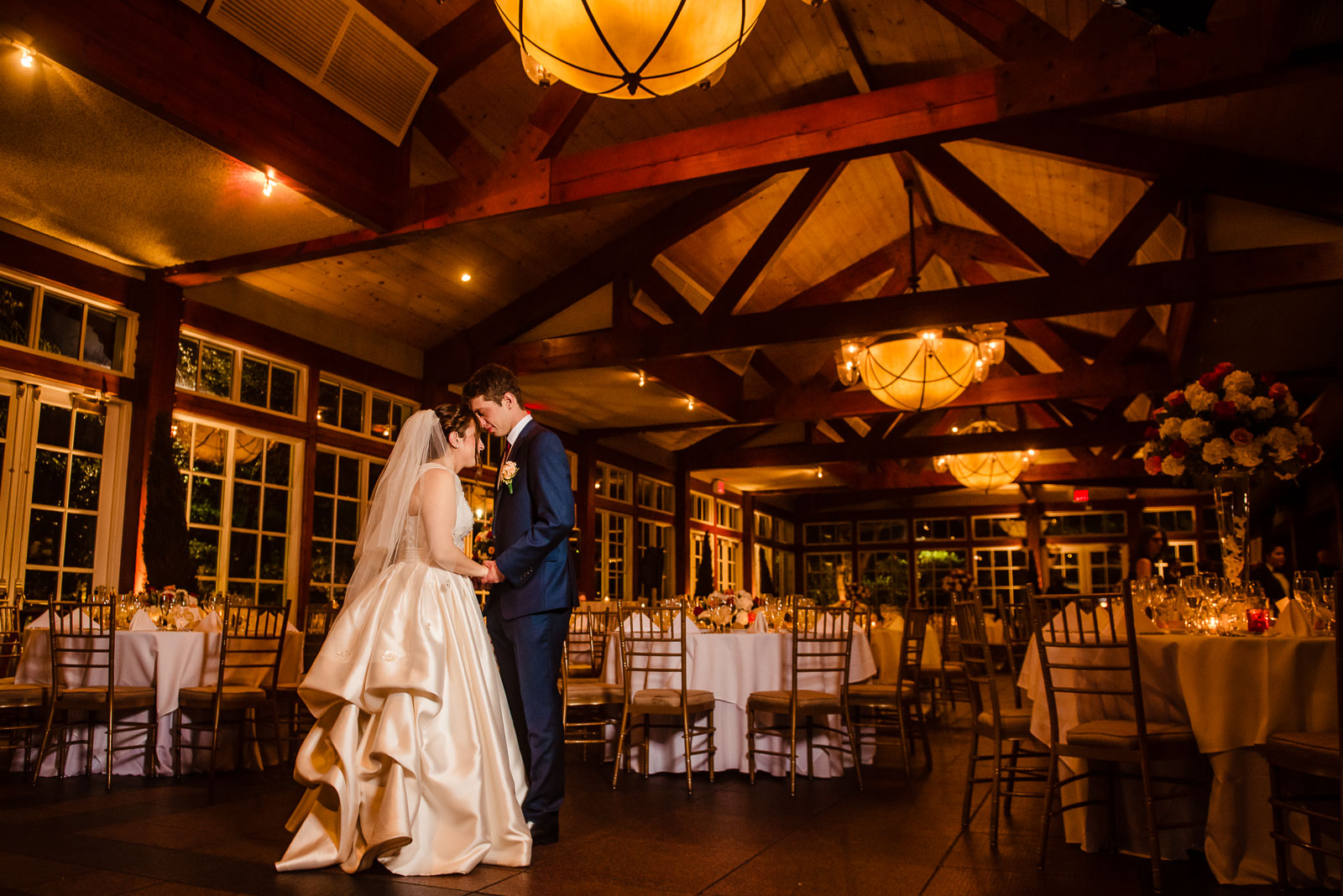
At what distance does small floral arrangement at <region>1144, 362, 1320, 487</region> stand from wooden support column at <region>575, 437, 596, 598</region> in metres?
9.38

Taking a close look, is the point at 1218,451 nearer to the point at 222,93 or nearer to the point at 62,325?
the point at 222,93

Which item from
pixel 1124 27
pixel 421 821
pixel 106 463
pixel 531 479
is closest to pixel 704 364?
pixel 106 463

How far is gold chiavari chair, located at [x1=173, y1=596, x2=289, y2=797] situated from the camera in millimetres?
5324

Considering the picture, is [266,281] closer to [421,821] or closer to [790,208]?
[790,208]

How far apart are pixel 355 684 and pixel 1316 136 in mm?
7051

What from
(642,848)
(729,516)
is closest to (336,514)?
(642,848)

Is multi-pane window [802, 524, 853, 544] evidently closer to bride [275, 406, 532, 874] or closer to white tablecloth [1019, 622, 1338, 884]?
white tablecloth [1019, 622, 1338, 884]

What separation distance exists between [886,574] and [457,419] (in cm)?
1919

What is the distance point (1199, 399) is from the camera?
4.54 meters

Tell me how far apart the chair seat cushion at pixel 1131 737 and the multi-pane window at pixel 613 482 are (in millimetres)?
11033

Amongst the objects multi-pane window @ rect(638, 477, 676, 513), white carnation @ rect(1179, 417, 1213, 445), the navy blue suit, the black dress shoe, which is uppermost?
multi-pane window @ rect(638, 477, 676, 513)

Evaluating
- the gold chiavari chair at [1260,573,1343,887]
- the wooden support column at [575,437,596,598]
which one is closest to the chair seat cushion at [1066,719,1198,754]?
the gold chiavari chair at [1260,573,1343,887]

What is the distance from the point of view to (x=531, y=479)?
3.66 meters

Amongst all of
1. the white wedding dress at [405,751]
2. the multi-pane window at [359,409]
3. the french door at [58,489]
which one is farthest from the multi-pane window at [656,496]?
the white wedding dress at [405,751]
